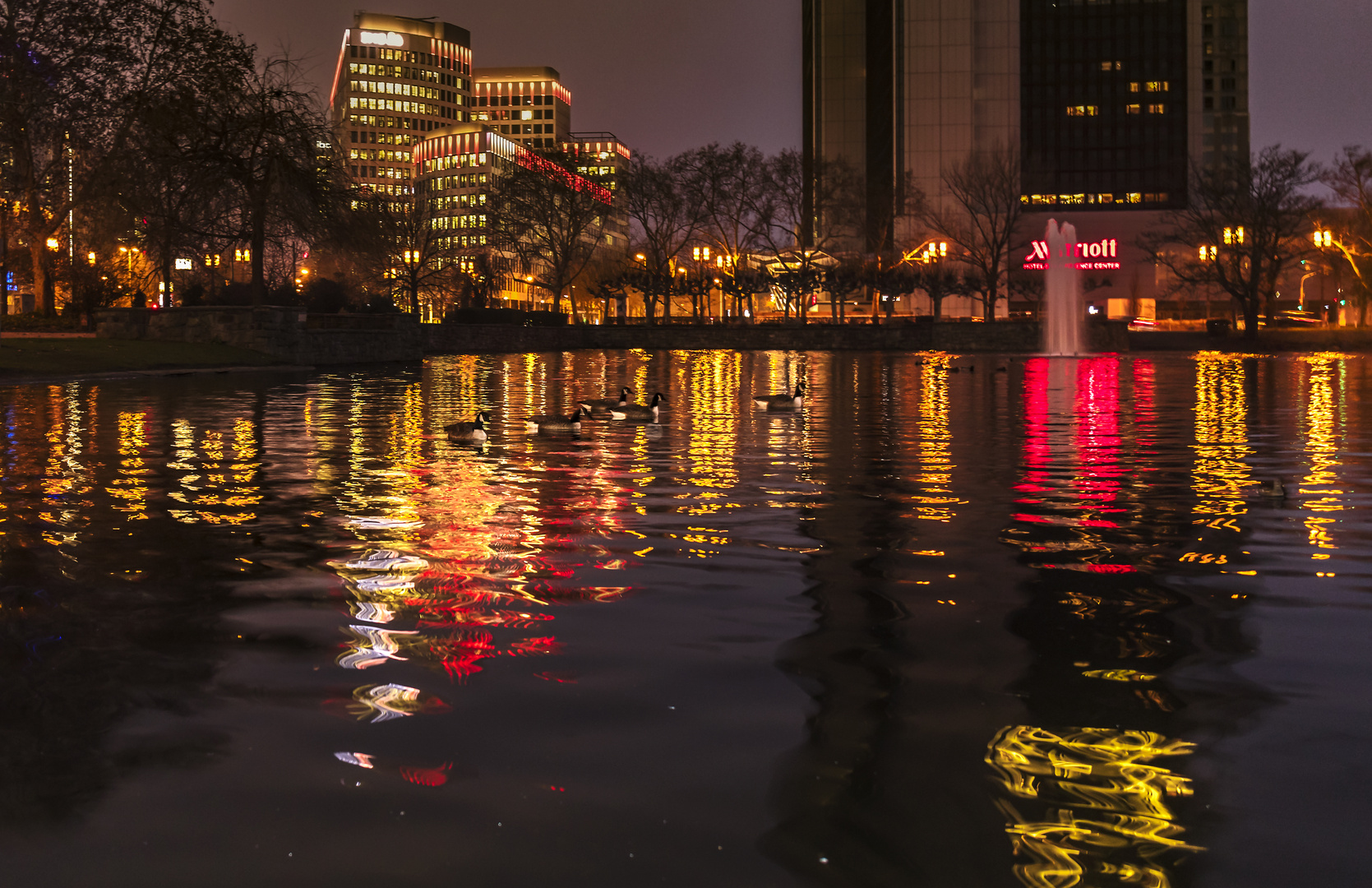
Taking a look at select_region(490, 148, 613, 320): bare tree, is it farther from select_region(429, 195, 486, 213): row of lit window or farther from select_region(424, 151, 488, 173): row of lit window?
select_region(424, 151, 488, 173): row of lit window

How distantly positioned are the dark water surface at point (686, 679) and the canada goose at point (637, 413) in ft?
21.7

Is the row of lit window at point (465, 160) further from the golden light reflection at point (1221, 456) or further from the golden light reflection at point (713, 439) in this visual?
the golden light reflection at point (1221, 456)

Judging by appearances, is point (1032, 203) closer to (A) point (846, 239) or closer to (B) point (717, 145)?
(A) point (846, 239)

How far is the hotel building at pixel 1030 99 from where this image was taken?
349 ft

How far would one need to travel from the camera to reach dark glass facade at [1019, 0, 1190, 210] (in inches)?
4887

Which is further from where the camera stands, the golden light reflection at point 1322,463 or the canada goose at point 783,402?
the canada goose at point 783,402

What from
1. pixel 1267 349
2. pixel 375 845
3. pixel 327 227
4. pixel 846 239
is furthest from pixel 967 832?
pixel 846 239

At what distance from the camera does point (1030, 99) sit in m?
128

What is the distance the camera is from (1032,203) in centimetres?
12125

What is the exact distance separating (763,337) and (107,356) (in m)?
56.7

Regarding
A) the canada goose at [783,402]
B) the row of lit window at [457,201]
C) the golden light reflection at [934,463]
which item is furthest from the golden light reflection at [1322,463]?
the row of lit window at [457,201]

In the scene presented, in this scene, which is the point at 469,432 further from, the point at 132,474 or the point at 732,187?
the point at 732,187

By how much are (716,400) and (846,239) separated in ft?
317

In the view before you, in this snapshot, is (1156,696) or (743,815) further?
(1156,696)
